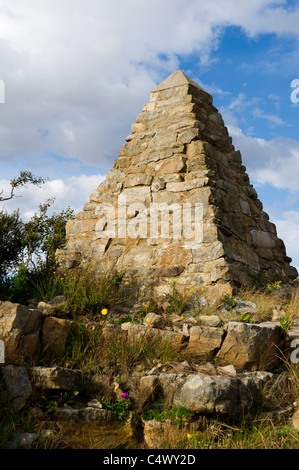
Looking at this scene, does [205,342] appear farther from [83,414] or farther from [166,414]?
[83,414]

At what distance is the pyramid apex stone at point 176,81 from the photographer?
8.11m

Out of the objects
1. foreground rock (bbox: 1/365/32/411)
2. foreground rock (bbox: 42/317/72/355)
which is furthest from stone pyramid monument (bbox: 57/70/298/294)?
foreground rock (bbox: 1/365/32/411)

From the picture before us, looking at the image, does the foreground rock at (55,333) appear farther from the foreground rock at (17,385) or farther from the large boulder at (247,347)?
the large boulder at (247,347)

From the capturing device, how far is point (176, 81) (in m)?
8.19

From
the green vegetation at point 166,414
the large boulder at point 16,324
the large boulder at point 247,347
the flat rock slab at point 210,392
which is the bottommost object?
the green vegetation at point 166,414

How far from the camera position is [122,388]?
13.7 feet

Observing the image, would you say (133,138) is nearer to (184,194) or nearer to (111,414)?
(184,194)

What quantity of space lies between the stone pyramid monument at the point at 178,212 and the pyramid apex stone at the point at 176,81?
0.03 m

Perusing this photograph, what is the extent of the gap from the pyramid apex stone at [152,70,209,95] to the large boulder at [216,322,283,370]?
5213 mm

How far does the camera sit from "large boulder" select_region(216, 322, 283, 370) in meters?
4.66

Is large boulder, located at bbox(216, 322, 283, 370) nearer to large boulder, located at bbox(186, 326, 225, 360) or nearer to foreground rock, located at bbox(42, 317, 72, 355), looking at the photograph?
large boulder, located at bbox(186, 326, 225, 360)

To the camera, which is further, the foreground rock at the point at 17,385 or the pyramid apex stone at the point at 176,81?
the pyramid apex stone at the point at 176,81

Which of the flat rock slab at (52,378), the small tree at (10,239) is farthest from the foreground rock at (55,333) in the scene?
the small tree at (10,239)

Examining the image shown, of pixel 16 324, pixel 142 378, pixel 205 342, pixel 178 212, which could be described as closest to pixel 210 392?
pixel 142 378
